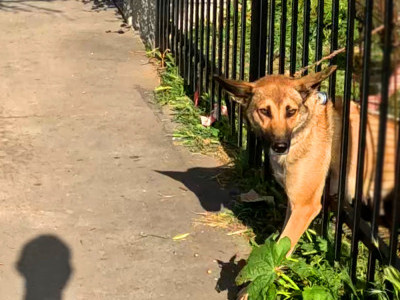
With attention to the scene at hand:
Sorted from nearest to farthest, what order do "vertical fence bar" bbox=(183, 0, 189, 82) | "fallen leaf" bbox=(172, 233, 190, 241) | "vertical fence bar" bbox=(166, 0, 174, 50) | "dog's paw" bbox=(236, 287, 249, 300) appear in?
"dog's paw" bbox=(236, 287, 249, 300)
"fallen leaf" bbox=(172, 233, 190, 241)
"vertical fence bar" bbox=(183, 0, 189, 82)
"vertical fence bar" bbox=(166, 0, 174, 50)

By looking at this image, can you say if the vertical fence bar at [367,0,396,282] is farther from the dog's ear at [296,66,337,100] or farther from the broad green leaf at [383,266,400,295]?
the dog's ear at [296,66,337,100]

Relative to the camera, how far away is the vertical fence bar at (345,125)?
3.86 meters

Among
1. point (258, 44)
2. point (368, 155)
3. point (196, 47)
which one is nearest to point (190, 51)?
point (196, 47)

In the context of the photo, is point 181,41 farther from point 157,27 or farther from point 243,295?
point 243,295

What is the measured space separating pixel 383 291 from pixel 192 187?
7.54ft

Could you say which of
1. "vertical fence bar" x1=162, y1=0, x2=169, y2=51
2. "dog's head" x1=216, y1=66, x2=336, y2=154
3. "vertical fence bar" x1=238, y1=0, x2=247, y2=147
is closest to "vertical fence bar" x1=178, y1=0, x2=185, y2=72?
"vertical fence bar" x1=162, y1=0, x2=169, y2=51

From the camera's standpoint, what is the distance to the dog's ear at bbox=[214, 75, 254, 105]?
4.39 m

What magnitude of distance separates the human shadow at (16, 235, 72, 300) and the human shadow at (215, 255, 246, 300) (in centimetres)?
86

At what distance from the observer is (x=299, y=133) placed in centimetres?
434

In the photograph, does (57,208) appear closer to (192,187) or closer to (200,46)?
(192,187)

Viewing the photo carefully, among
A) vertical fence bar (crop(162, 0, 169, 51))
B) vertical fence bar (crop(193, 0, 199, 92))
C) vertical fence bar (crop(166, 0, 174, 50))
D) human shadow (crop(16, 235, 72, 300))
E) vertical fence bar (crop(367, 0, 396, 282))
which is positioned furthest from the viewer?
vertical fence bar (crop(162, 0, 169, 51))

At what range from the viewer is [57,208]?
17.6ft

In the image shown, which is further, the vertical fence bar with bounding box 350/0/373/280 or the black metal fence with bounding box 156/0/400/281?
the vertical fence bar with bounding box 350/0/373/280

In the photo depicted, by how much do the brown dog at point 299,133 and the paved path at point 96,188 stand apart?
0.64m
